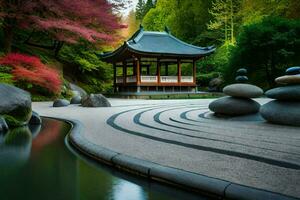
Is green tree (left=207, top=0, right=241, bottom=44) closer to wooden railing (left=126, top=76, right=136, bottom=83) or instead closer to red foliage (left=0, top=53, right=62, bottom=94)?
wooden railing (left=126, top=76, right=136, bottom=83)

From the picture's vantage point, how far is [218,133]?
21.6ft

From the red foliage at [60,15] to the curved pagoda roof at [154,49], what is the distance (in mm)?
2341

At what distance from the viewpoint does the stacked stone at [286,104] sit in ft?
25.2

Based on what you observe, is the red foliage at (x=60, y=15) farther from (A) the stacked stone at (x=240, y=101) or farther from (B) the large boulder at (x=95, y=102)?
(A) the stacked stone at (x=240, y=101)

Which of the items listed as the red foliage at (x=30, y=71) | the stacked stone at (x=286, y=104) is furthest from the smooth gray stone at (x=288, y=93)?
the red foliage at (x=30, y=71)

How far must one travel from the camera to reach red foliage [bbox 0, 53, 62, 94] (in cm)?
1606

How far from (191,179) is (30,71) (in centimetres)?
1445

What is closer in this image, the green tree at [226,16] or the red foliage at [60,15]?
the red foliage at [60,15]

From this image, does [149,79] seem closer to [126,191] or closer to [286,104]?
[286,104]

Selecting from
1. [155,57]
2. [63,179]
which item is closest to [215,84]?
[155,57]

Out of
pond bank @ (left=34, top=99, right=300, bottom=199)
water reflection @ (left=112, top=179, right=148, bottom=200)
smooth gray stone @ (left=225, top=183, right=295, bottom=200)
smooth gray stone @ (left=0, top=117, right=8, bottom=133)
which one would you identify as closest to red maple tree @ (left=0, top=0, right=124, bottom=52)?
smooth gray stone @ (left=0, top=117, right=8, bottom=133)

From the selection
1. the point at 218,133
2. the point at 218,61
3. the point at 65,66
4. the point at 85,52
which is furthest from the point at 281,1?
the point at 218,133

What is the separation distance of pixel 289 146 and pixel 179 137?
1818mm

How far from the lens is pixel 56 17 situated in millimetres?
19641
